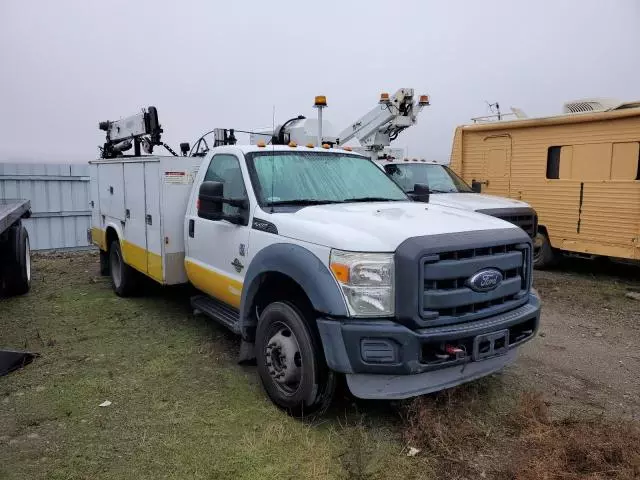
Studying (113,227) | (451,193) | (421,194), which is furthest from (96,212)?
(451,193)

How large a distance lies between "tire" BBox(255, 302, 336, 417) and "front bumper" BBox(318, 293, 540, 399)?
0.71 ft

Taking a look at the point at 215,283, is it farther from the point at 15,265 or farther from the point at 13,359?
the point at 15,265

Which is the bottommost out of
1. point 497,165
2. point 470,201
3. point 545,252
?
point 545,252

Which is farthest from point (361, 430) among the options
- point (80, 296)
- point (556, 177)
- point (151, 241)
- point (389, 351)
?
point (556, 177)

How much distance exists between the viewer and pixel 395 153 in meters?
12.5

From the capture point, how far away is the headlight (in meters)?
Result: 3.28

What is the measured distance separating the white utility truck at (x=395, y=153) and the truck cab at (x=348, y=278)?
1.44 meters

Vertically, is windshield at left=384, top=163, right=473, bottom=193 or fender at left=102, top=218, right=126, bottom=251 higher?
windshield at left=384, top=163, right=473, bottom=193

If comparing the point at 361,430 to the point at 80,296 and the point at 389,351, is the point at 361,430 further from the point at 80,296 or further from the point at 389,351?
the point at 80,296

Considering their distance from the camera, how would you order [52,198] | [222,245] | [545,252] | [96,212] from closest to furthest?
[222,245] → [96,212] → [545,252] → [52,198]

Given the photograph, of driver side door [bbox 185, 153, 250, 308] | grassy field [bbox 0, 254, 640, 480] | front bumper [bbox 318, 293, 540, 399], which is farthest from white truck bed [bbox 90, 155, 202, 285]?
front bumper [bbox 318, 293, 540, 399]

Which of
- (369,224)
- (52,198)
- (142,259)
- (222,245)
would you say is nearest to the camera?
(369,224)

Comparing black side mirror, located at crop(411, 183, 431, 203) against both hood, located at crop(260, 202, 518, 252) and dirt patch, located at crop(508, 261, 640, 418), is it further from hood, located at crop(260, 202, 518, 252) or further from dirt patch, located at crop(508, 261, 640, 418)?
dirt patch, located at crop(508, 261, 640, 418)

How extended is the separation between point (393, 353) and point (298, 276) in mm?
817
